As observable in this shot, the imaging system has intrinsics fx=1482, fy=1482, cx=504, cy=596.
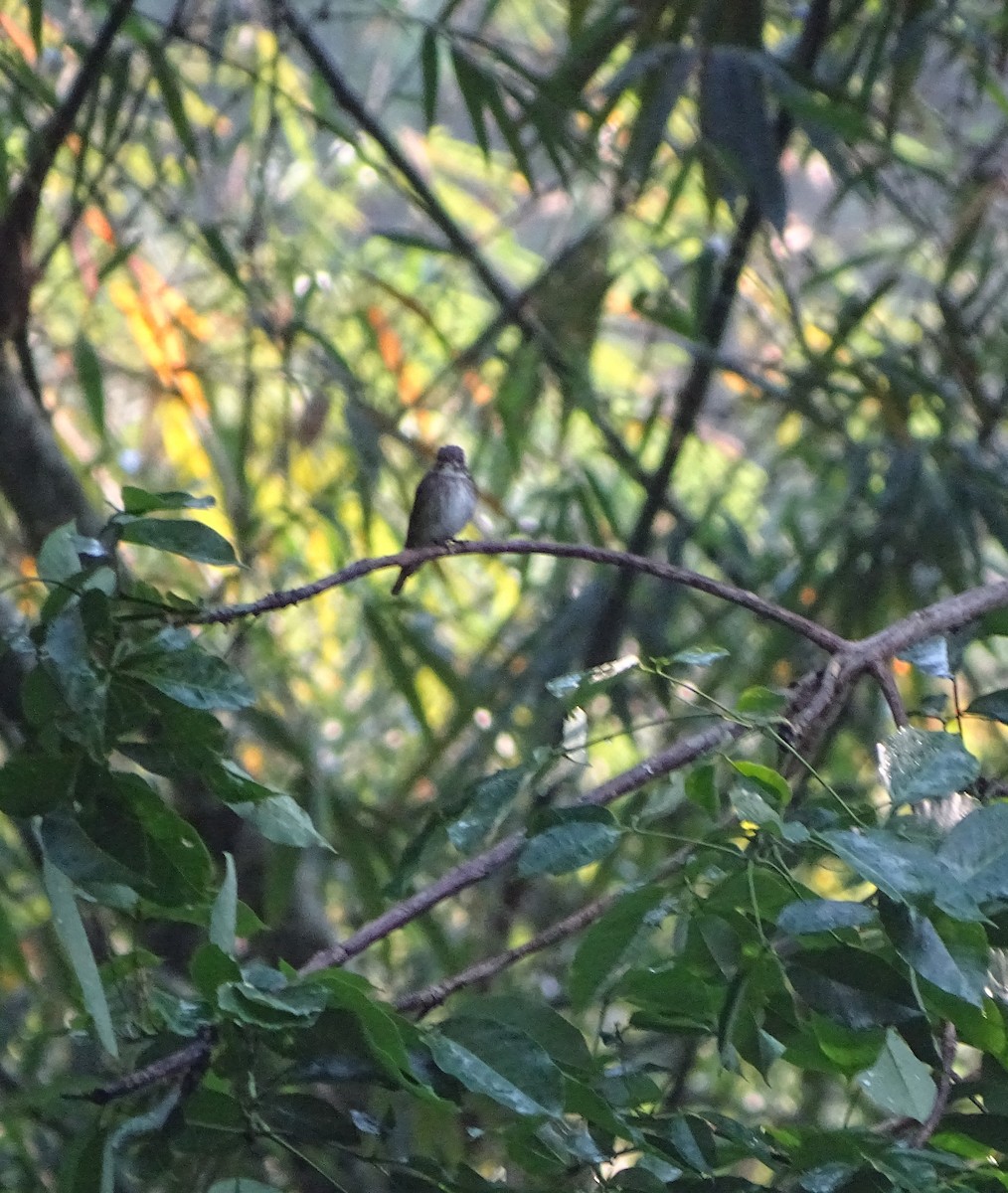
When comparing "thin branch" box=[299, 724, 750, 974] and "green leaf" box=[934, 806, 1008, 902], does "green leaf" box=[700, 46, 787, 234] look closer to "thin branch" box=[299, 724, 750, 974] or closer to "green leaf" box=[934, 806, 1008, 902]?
"thin branch" box=[299, 724, 750, 974]

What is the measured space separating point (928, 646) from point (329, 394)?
3.57ft

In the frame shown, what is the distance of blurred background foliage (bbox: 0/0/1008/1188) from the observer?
1.50m

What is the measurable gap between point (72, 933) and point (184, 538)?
20 centimetres

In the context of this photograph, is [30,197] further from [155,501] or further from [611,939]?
[611,939]

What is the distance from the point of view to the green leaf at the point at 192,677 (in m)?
0.69

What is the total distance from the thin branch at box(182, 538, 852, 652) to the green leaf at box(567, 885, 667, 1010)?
0.63ft

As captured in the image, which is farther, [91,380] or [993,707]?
[91,380]

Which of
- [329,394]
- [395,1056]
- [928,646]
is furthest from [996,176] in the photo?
[395,1056]

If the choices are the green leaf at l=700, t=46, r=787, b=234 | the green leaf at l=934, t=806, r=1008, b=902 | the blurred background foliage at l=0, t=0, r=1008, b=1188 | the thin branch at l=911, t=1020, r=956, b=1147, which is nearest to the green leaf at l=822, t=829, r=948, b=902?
the green leaf at l=934, t=806, r=1008, b=902

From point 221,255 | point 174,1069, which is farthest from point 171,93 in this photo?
point 174,1069

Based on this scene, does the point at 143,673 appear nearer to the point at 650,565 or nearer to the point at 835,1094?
the point at 650,565

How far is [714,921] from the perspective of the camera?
0.66m

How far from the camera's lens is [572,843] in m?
0.64

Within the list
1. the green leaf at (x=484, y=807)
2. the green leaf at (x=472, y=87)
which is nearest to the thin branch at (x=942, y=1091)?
the green leaf at (x=484, y=807)
